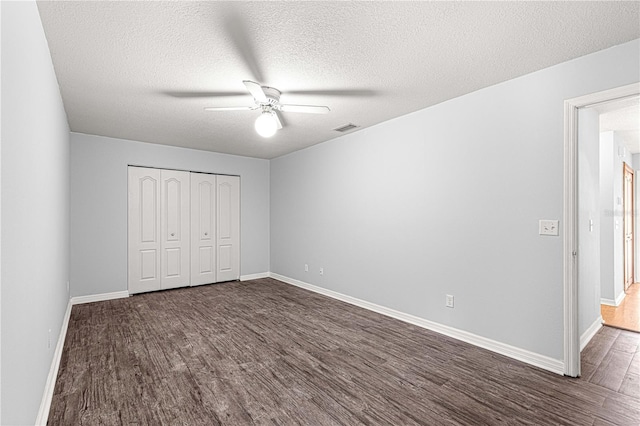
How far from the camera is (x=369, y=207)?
4234 millimetres

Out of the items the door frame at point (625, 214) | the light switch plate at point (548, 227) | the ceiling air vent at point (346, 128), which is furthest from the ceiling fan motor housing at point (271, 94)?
the door frame at point (625, 214)

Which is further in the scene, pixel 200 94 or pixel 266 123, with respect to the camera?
pixel 200 94

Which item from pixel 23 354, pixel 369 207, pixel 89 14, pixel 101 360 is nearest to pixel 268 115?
pixel 89 14

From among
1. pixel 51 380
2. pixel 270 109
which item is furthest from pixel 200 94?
pixel 51 380

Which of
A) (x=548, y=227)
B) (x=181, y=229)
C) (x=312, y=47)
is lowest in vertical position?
(x=181, y=229)

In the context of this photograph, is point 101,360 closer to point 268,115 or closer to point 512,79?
point 268,115

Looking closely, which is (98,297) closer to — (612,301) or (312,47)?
(312,47)

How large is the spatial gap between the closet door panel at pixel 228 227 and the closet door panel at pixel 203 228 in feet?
0.38

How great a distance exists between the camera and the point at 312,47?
7.30 feet

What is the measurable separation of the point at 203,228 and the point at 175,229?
1.61 feet

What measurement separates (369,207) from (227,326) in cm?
237

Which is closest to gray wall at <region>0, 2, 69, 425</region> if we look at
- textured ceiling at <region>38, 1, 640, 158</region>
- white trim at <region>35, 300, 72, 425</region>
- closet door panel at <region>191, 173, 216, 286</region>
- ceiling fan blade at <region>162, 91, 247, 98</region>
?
white trim at <region>35, 300, 72, 425</region>

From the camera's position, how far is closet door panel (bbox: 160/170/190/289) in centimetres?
532

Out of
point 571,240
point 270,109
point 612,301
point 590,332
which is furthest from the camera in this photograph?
point 612,301
